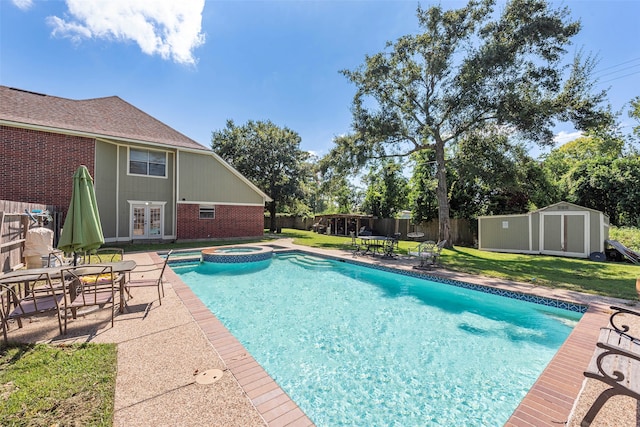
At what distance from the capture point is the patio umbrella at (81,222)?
468 cm

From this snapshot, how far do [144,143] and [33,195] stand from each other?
206 inches

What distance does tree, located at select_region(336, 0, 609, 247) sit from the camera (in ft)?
42.2

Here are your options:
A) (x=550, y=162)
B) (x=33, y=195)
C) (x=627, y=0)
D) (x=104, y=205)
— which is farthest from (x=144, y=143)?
(x=550, y=162)

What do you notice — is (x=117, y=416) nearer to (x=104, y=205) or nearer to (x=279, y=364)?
(x=279, y=364)

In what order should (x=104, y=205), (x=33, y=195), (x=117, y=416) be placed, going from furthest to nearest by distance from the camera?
(x=104, y=205) → (x=33, y=195) → (x=117, y=416)

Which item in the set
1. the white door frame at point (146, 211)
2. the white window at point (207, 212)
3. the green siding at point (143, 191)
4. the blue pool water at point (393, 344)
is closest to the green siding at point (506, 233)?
the blue pool water at point (393, 344)

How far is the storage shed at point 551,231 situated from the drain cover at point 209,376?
1659 centimetres

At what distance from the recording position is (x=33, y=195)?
1235 cm

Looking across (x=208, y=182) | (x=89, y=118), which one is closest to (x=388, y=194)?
(x=208, y=182)

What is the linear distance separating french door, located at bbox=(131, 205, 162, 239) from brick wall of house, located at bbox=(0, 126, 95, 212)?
305 centimetres

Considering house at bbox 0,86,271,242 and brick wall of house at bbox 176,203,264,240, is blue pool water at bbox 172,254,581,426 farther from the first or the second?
house at bbox 0,86,271,242

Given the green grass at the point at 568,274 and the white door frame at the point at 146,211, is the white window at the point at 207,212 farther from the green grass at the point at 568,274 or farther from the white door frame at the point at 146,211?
the green grass at the point at 568,274

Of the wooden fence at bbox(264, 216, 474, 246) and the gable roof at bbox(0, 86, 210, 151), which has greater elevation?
the gable roof at bbox(0, 86, 210, 151)

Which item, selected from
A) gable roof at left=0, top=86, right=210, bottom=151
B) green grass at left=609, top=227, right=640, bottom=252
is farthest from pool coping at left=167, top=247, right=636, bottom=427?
gable roof at left=0, top=86, right=210, bottom=151
